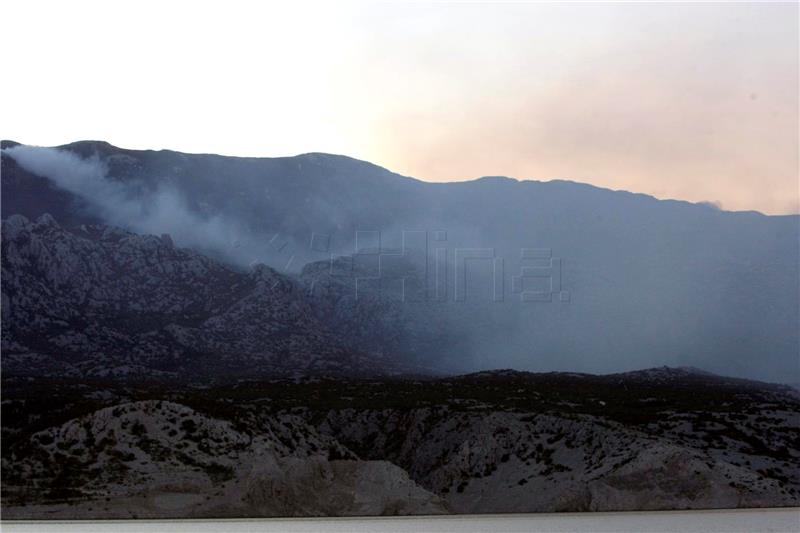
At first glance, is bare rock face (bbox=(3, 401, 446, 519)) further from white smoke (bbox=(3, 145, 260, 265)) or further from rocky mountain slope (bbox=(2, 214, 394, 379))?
white smoke (bbox=(3, 145, 260, 265))

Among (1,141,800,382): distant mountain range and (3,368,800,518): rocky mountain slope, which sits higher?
(1,141,800,382): distant mountain range

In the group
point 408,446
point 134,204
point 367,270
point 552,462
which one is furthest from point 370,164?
point 552,462

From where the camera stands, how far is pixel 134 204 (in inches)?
498

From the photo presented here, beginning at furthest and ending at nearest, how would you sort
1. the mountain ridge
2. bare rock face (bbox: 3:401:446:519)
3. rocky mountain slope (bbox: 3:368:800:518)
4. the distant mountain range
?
the mountain ridge
the distant mountain range
rocky mountain slope (bbox: 3:368:800:518)
bare rock face (bbox: 3:401:446:519)

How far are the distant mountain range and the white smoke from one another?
0.02 metres

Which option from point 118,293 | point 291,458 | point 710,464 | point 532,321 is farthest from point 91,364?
point 710,464

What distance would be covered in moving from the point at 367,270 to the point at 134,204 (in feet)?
9.44

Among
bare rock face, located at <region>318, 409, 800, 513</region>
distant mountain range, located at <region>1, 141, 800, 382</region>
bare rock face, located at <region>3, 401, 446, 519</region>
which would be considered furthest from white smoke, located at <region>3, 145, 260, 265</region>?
bare rock face, located at <region>318, 409, 800, 513</region>

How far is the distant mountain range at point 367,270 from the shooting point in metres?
12.2

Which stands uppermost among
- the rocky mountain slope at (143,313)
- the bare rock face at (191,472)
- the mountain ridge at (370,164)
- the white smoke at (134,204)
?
the mountain ridge at (370,164)

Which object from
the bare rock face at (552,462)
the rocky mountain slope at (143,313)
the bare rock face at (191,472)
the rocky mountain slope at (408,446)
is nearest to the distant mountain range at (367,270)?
the rocky mountain slope at (143,313)

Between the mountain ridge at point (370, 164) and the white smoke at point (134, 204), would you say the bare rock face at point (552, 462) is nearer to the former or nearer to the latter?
the white smoke at point (134, 204)

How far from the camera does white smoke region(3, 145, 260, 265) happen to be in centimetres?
1229

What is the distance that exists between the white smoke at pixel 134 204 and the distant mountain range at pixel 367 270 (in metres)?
0.02
